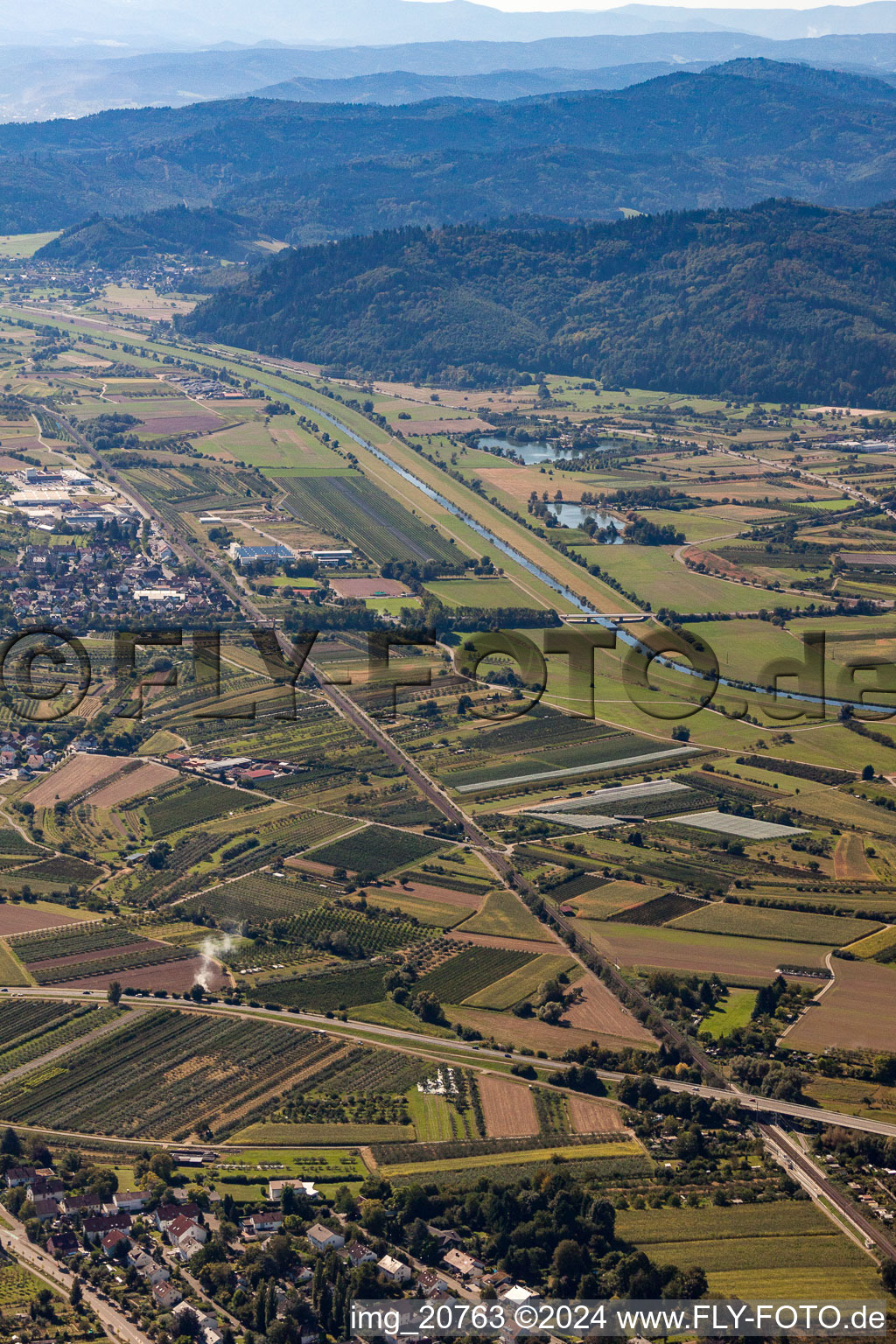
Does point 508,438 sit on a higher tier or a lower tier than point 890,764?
higher

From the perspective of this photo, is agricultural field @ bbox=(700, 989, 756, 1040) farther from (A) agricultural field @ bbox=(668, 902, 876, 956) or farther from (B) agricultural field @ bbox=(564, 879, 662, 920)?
(B) agricultural field @ bbox=(564, 879, 662, 920)

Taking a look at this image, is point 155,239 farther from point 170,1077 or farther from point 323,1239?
point 323,1239

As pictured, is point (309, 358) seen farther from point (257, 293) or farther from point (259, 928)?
point (259, 928)

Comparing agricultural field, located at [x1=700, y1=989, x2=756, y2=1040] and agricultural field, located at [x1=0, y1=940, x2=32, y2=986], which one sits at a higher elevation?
agricultural field, located at [x1=0, y1=940, x2=32, y2=986]

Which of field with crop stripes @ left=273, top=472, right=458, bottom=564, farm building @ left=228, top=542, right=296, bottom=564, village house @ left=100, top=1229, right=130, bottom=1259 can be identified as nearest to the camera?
village house @ left=100, top=1229, right=130, bottom=1259

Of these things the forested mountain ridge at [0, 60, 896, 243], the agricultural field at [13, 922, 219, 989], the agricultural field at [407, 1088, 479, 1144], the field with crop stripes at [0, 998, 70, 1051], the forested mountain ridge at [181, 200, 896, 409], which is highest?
the forested mountain ridge at [0, 60, 896, 243]

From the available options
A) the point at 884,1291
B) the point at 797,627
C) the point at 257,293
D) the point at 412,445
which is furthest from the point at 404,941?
the point at 257,293

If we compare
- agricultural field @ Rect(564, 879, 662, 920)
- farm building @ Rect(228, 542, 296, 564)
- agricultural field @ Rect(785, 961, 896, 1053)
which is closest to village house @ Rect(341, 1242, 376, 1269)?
agricultural field @ Rect(785, 961, 896, 1053)
